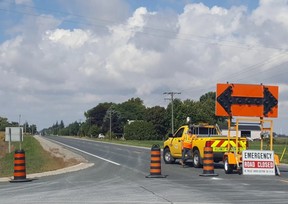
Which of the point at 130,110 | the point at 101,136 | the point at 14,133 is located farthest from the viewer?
the point at 130,110

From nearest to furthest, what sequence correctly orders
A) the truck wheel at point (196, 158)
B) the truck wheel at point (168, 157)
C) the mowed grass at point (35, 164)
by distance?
the truck wheel at point (196, 158), the mowed grass at point (35, 164), the truck wheel at point (168, 157)

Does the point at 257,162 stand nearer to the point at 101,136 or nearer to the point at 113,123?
the point at 101,136

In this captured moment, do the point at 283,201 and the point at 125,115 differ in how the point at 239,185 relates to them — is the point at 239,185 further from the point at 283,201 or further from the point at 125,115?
the point at 125,115

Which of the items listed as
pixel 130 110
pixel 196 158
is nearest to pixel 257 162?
pixel 196 158

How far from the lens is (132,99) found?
19412cm

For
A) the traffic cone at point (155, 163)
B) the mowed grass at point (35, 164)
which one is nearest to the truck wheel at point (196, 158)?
the traffic cone at point (155, 163)

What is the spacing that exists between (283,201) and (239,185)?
3.52 metres

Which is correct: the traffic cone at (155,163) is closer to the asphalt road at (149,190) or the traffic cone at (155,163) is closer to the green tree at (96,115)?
the asphalt road at (149,190)

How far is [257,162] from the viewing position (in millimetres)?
18672

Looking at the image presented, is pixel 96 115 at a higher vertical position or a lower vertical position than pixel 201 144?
higher

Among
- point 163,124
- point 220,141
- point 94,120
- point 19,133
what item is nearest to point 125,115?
point 94,120

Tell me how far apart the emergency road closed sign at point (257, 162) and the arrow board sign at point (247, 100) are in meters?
1.67

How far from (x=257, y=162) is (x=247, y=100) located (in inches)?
97.2

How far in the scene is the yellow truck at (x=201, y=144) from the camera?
72.0 ft
